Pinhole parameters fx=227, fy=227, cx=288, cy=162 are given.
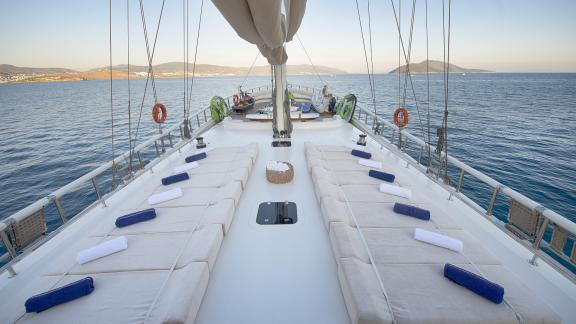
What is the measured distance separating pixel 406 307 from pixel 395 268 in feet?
1.18

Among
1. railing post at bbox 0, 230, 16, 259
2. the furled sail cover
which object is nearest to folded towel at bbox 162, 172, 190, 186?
railing post at bbox 0, 230, 16, 259

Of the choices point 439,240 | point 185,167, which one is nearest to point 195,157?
point 185,167

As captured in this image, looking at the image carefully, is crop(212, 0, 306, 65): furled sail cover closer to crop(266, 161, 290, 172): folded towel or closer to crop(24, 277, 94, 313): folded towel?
crop(266, 161, 290, 172): folded towel

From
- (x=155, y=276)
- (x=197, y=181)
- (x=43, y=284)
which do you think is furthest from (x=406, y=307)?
(x=197, y=181)

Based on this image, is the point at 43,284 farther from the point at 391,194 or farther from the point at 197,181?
the point at 391,194

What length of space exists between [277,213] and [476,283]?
1961 millimetres

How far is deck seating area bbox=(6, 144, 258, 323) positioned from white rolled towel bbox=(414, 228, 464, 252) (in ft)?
6.22

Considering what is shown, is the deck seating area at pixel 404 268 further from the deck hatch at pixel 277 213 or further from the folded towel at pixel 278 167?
the folded towel at pixel 278 167

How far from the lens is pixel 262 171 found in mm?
4039

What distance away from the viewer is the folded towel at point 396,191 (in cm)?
285

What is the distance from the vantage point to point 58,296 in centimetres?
151

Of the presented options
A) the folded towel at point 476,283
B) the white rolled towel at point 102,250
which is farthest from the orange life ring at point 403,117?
the white rolled towel at point 102,250

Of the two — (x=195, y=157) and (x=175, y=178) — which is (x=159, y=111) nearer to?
(x=195, y=157)

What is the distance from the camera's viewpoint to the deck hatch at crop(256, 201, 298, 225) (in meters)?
2.76
